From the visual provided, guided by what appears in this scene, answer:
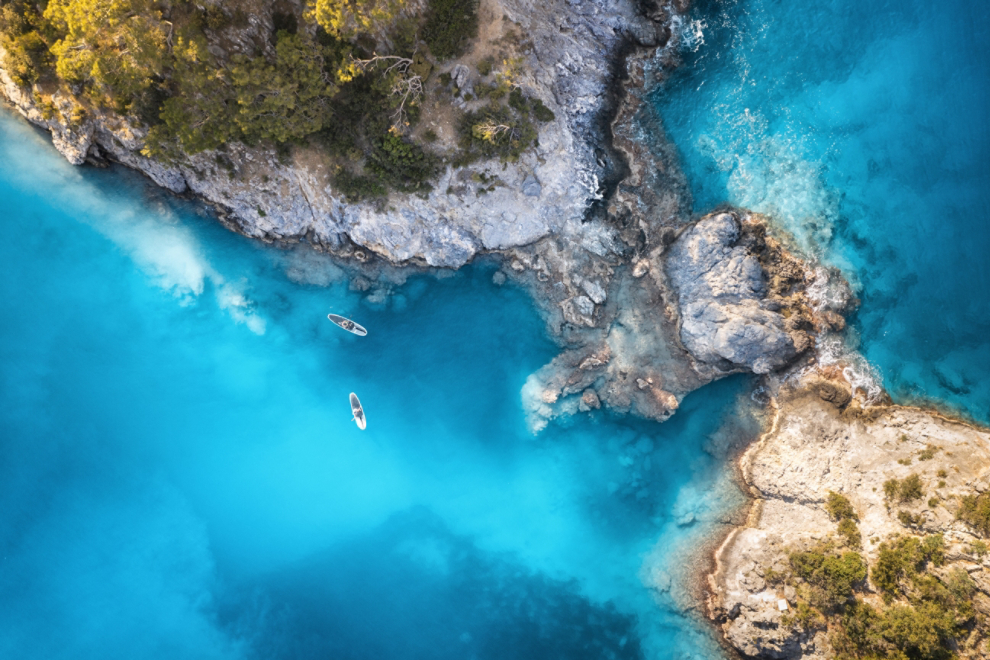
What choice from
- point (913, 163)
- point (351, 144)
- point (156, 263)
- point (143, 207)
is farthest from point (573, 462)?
point (143, 207)

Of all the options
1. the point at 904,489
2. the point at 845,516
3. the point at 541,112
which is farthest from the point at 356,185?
the point at 904,489

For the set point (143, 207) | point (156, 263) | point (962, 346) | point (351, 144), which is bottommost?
point (156, 263)

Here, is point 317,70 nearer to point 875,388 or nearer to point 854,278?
point 854,278

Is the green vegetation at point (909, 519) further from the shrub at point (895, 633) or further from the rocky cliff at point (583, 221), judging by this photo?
the rocky cliff at point (583, 221)

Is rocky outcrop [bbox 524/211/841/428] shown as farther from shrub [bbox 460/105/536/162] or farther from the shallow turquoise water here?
shrub [bbox 460/105/536/162]

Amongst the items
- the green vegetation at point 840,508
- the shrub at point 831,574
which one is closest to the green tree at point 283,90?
the green vegetation at point 840,508

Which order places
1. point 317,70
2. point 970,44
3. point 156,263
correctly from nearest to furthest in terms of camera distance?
point 317,70 < point 970,44 < point 156,263
